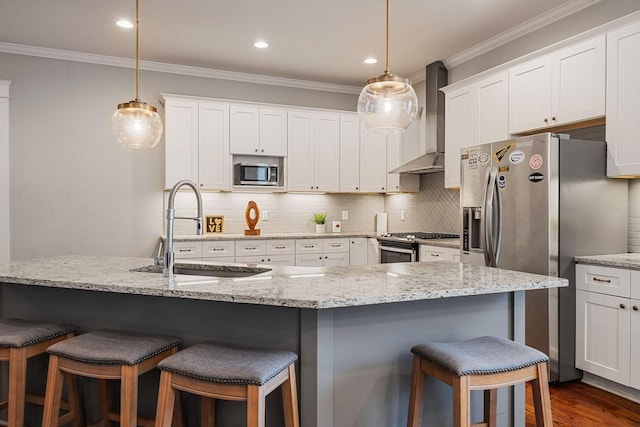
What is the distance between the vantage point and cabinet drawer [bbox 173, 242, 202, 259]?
14.9ft

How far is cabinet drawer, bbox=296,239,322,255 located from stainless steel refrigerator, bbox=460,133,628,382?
2174mm

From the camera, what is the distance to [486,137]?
4121mm

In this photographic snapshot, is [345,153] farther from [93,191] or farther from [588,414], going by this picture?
[588,414]

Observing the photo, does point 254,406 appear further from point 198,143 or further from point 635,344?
point 198,143

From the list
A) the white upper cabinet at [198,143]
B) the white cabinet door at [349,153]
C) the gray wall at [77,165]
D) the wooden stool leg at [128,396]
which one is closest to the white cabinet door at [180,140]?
the white upper cabinet at [198,143]

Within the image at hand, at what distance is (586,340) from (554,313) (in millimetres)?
273

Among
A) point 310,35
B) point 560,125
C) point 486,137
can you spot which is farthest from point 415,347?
point 310,35

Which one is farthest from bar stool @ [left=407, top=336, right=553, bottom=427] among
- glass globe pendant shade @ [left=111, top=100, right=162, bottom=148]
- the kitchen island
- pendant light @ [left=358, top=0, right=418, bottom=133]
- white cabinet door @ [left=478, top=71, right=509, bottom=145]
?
white cabinet door @ [left=478, top=71, right=509, bottom=145]

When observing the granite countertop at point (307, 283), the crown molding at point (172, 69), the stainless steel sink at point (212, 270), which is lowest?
the stainless steel sink at point (212, 270)

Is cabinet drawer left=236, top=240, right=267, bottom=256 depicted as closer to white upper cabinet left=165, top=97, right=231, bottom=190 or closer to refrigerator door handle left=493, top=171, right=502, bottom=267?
white upper cabinet left=165, top=97, right=231, bottom=190

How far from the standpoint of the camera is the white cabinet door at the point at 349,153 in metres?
5.54

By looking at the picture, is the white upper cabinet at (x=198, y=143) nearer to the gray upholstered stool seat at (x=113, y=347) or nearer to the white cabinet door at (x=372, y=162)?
the white cabinet door at (x=372, y=162)

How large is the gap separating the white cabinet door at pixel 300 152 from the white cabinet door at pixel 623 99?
3081 mm

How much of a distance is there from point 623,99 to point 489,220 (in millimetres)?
1186
